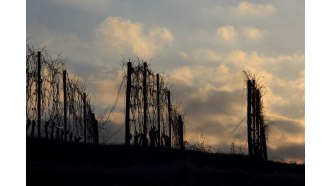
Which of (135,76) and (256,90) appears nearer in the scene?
(135,76)

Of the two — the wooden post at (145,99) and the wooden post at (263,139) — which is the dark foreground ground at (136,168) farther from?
the wooden post at (263,139)

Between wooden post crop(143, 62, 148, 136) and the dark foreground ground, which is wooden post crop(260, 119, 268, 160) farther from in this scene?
wooden post crop(143, 62, 148, 136)

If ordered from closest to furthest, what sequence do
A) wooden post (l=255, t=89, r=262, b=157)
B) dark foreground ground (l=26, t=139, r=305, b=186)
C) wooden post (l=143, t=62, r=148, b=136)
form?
dark foreground ground (l=26, t=139, r=305, b=186)
wooden post (l=143, t=62, r=148, b=136)
wooden post (l=255, t=89, r=262, b=157)

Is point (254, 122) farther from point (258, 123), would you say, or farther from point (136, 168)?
point (136, 168)

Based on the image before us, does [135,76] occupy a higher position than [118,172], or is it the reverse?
[135,76]

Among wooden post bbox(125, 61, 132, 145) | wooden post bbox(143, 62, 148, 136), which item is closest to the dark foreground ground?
wooden post bbox(125, 61, 132, 145)

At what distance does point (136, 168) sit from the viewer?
13250 millimetres

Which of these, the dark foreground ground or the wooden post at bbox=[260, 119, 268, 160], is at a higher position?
the wooden post at bbox=[260, 119, 268, 160]

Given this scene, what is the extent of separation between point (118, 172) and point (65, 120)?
632 cm

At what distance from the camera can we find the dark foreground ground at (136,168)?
40.7 feet

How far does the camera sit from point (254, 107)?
20.0 m

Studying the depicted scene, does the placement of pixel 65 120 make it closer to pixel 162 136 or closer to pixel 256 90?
pixel 162 136

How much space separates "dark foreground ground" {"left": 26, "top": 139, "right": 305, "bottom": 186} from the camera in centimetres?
1239
